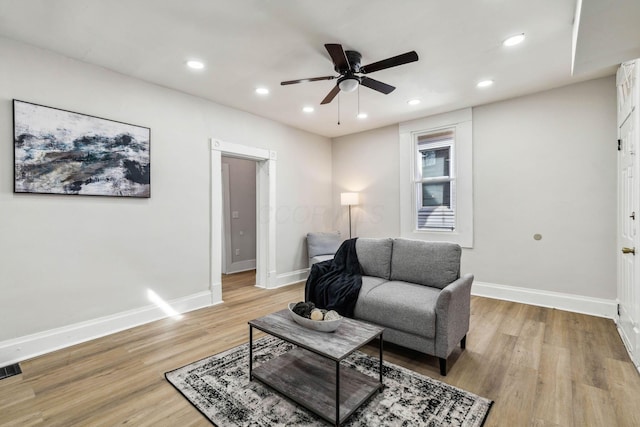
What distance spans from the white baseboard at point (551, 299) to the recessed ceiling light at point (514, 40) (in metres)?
2.93

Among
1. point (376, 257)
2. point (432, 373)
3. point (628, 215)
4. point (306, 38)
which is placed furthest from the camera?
point (376, 257)

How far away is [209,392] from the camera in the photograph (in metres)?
2.04

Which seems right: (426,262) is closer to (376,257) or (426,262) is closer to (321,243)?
(376,257)

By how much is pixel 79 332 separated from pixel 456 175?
4883mm

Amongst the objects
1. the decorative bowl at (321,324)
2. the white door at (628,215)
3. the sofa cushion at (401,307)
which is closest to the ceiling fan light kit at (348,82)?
the sofa cushion at (401,307)

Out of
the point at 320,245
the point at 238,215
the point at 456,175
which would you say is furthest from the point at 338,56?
the point at 238,215

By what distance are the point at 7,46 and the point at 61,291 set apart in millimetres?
2124

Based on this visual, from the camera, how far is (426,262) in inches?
115

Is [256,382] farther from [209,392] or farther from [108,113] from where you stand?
[108,113]

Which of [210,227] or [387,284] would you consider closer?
[387,284]

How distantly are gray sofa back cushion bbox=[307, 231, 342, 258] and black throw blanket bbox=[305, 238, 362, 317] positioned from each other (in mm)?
1622

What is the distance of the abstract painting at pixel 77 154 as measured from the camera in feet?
8.45

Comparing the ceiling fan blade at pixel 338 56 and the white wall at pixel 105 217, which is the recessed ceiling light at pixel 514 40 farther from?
the white wall at pixel 105 217

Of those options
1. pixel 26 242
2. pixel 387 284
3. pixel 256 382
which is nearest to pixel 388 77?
pixel 387 284
